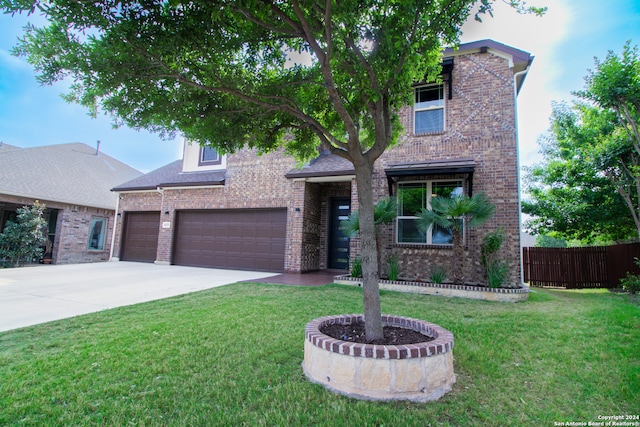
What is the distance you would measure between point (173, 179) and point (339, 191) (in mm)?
7245

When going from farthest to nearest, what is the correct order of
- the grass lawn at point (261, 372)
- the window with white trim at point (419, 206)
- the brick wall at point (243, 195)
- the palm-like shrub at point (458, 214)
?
the brick wall at point (243, 195)
the window with white trim at point (419, 206)
the palm-like shrub at point (458, 214)
the grass lawn at point (261, 372)

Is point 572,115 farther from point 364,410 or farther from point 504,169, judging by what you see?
point 364,410

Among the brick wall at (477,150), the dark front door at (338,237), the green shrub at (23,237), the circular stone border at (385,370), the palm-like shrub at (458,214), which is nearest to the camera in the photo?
the circular stone border at (385,370)

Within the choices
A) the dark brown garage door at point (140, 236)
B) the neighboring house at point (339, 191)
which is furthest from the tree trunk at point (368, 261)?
the dark brown garage door at point (140, 236)

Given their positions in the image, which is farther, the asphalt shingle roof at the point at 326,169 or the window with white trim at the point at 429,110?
the asphalt shingle roof at the point at 326,169

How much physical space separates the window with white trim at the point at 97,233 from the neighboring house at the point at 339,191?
2121 millimetres

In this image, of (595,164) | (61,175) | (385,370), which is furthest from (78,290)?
(595,164)

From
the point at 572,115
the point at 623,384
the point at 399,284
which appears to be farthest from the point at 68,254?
the point at 572,115

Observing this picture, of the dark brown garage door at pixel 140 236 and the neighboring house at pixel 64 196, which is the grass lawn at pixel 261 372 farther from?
the neighboring house at pixel 64 196

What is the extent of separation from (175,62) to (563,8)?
483 cm

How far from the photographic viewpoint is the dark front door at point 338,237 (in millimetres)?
12000

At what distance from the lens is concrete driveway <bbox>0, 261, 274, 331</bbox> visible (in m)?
5.25

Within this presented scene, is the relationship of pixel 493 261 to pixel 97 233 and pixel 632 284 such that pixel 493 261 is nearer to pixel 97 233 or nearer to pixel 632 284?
pixel 632 284

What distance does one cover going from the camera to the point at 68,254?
14570mm
